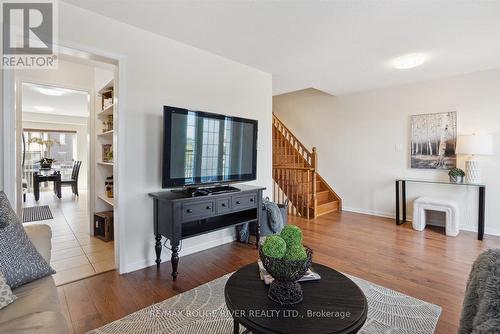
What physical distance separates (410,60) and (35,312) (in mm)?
4041

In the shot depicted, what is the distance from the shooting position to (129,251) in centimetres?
246

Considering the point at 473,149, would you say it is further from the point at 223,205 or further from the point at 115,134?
the point at 115,134

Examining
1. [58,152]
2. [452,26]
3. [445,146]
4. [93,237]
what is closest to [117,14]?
[93,237]

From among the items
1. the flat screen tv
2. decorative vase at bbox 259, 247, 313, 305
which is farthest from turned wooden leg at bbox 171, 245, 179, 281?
decorative vase at bbox 259, 247, 313, 305

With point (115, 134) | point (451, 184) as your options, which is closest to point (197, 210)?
point (115, 134)

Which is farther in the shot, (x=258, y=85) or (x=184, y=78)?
(x=258, y=85)

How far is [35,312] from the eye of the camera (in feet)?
3.61

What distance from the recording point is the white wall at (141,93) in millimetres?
2229

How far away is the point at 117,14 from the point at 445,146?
465cm

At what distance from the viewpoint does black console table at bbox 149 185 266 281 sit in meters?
2.26

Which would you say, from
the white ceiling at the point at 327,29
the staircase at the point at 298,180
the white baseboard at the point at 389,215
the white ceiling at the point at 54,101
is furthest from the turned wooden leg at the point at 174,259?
the white ceiling at the point at 54,101

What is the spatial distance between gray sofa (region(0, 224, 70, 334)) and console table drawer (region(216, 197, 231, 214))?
1424mm

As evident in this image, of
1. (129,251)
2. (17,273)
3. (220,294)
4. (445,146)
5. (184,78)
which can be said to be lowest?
(220,294)

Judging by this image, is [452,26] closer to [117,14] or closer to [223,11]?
[223,11]
